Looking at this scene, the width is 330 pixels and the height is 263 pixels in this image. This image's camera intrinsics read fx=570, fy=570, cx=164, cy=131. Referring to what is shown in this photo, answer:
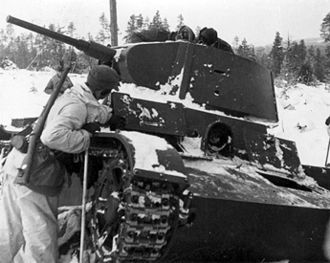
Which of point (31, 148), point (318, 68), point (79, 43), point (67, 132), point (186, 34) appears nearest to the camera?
point (67, 132)

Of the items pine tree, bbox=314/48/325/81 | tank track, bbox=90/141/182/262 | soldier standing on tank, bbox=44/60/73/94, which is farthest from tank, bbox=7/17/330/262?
pine tree, bbox=314/48/325/81

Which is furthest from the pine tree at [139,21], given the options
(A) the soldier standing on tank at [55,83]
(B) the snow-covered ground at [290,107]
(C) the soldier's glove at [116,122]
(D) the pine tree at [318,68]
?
(C) the soldier's glove at [116,122]

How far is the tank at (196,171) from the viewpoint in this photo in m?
4.01

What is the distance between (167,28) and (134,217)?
49.1 ft

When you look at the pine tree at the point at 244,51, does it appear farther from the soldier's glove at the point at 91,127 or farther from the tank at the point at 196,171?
the soldier's glove at the point at 91,127

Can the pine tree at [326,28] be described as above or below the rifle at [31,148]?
above

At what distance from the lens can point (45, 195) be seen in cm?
451

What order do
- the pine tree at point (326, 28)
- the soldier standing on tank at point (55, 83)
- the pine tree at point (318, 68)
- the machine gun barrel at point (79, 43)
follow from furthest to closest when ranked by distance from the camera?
1. the pine tree at point (326, 28)
2. the pine tree at point (318, 68)
3. the soldier standing on tank at point (55, 83)
4. the machine gun barrel at point (79, 43)

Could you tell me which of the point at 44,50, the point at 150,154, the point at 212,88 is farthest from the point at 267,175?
the point at 44,50

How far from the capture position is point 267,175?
581cm

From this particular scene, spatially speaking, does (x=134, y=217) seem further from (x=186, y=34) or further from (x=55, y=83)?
(x=55, y=83)

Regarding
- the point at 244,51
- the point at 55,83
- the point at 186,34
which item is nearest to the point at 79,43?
the point at 186,34

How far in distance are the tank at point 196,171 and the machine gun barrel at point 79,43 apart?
12 mm

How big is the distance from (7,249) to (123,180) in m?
1.38
